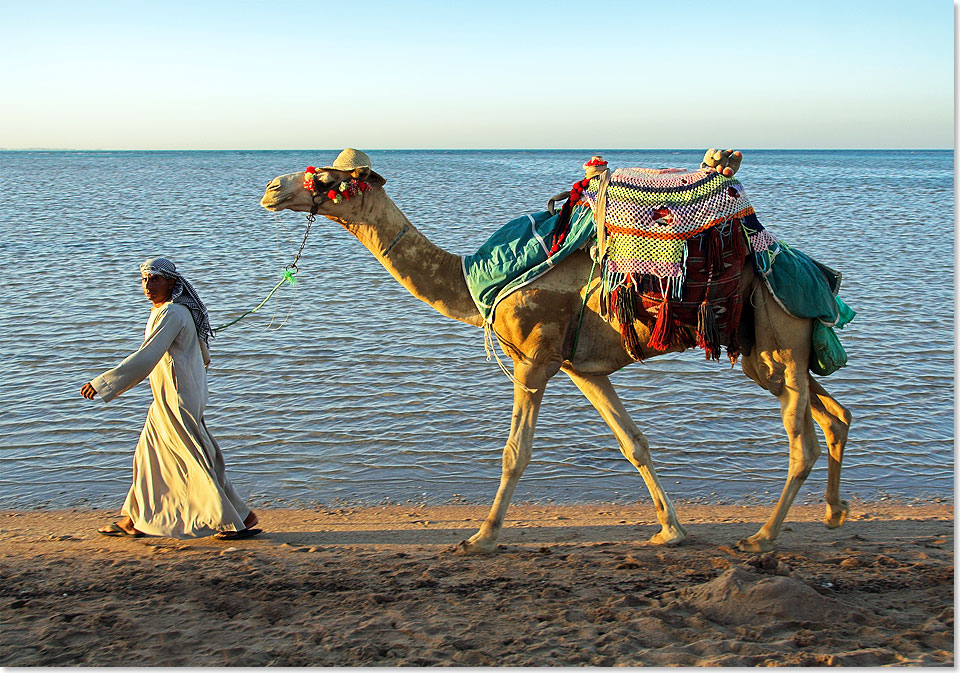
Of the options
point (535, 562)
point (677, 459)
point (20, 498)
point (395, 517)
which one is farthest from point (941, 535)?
point (20, 498)

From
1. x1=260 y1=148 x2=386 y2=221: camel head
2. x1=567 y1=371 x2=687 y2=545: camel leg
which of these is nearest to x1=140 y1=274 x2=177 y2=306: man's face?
Answer: x1=260 y1=148 x2=386 y2=221: camel head

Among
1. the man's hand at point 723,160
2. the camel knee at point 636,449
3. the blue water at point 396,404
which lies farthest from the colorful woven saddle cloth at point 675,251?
the blue water at point 396,404

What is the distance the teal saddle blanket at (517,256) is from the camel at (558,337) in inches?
3.0

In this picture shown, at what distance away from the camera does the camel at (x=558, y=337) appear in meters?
5.73

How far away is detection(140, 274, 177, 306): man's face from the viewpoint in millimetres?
6234

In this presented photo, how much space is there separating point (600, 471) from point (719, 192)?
11.0ft

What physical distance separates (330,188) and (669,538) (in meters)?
3.11

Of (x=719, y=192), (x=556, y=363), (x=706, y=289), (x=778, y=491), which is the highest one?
(x=719, y=192)

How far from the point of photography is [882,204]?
39750 millimetres

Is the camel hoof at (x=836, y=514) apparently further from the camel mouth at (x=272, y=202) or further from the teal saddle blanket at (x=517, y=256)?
the camel mouth at (x=272, y=202)

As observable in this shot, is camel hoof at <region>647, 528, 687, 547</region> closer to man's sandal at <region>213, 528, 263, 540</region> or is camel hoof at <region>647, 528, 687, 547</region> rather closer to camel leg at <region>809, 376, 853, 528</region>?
camel leg at <region>809, 376, 853, 528</region>

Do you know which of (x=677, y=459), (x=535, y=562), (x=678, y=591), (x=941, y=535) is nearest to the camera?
(x=678, y=591)

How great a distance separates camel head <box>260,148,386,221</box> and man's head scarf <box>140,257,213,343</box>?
36.1 inches

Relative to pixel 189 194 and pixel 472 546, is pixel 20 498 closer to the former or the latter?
pixel 472 546
